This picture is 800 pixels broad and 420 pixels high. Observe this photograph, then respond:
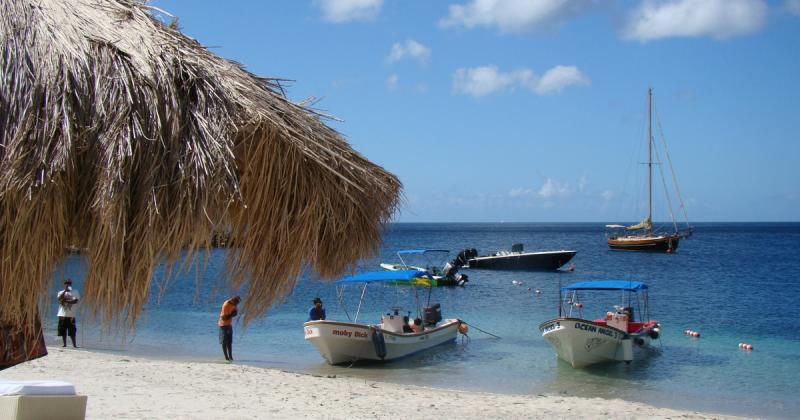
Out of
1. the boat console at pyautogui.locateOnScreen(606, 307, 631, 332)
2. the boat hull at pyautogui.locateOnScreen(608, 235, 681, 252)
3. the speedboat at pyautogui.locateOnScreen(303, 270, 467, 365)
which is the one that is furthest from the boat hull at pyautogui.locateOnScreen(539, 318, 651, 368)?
the boat hull at pyautogui.locateOnScreen(608, 235, 681, 252)

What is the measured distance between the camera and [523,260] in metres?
46.1

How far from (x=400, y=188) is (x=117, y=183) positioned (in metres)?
1.57

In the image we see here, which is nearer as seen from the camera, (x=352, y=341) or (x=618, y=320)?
(x=352, y=341)

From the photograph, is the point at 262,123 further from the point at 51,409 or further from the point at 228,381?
the point at 228,381

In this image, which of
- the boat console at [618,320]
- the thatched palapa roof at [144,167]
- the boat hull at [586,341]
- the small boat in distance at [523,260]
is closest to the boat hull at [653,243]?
the small boat in distance at [523,260]

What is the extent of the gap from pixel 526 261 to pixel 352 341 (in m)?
32.5

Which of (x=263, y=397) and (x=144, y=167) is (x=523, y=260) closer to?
(x=263, y=397)

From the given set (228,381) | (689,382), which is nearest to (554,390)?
(689,382)

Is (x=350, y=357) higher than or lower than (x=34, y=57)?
lower

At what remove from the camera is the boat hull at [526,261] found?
150 ft

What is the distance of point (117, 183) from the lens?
10.0ft

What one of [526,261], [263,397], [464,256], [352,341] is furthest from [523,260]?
[263,397]

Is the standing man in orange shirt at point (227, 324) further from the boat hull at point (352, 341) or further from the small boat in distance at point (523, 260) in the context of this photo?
the small boat in distance at point (523, 260)

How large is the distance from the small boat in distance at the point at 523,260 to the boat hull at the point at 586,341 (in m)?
29.6
